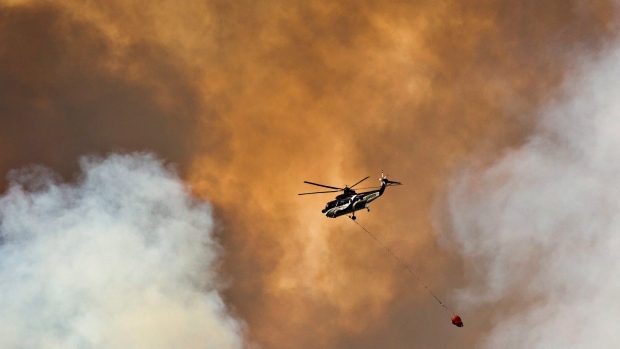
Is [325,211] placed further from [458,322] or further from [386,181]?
[458,322]

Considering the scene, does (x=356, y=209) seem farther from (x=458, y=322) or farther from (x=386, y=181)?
(x=458, y=322)

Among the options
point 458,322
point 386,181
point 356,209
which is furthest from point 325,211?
point 458,322

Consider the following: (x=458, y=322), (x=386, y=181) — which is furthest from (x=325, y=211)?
(x=458, y=322)

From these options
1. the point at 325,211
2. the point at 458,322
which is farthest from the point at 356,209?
the point at 458,322

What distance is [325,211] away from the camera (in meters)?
134

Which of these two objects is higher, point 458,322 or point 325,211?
point 325,211

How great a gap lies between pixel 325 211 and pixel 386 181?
19113 millimetres

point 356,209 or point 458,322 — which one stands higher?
point 356,209

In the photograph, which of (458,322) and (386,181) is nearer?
(458,322)

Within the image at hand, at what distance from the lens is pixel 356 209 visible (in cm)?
13100

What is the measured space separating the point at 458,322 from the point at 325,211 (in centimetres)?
4450

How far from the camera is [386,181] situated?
12875 cm

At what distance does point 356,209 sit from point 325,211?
904 centimetres

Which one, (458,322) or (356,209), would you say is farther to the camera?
(356,209)
